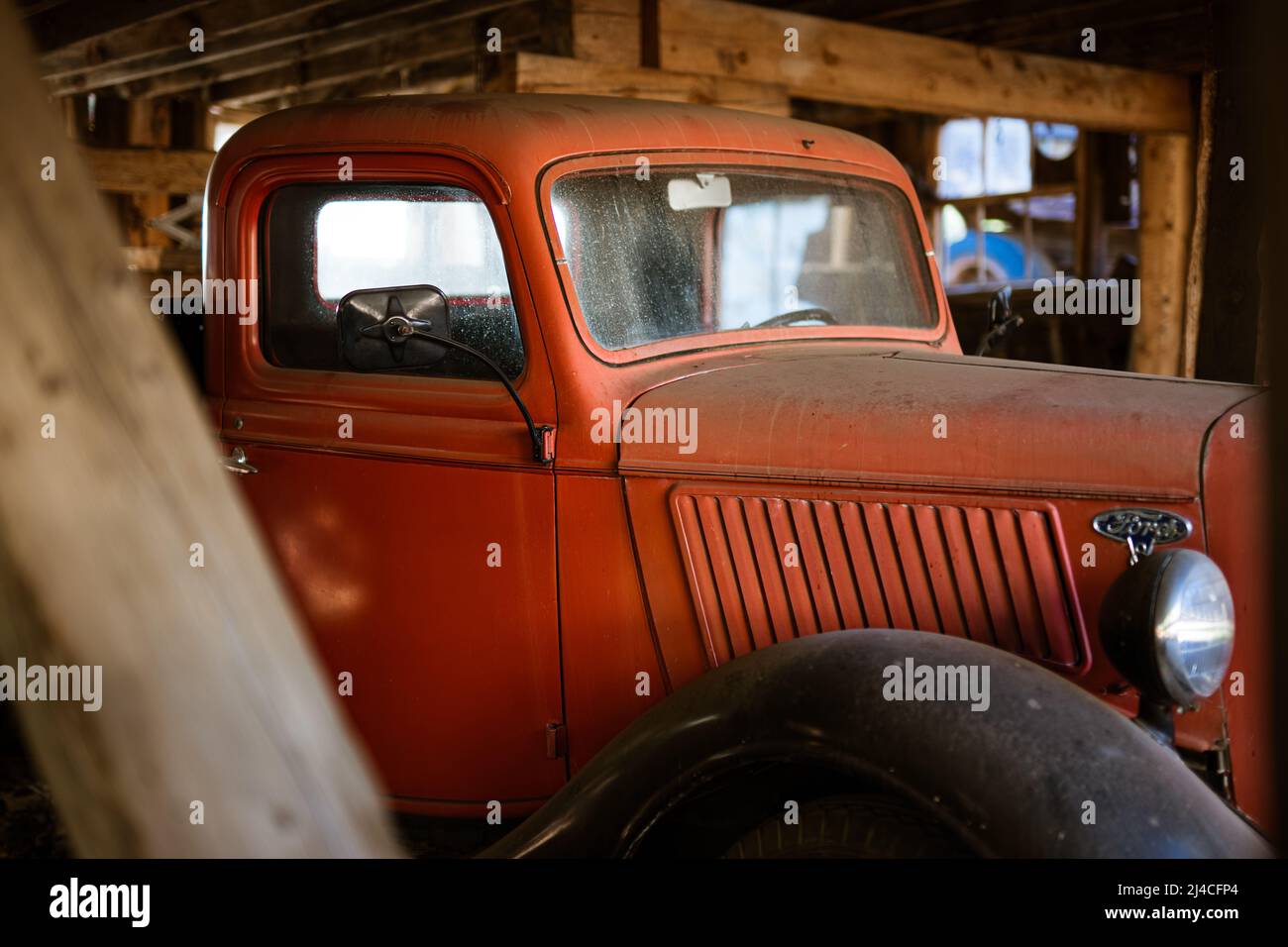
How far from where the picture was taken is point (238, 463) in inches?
112

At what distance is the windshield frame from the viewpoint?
252cm

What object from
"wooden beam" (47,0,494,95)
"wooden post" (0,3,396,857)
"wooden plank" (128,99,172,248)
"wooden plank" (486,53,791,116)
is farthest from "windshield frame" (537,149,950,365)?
"wooden plank" (128,99,172,248)

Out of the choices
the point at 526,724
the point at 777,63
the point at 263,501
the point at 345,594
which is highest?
the point at 777,63

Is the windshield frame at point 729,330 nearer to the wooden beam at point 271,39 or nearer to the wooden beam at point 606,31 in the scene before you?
the wooden beam at point 606,31

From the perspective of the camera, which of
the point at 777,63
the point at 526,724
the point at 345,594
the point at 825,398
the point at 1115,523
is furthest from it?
the point at 777,63

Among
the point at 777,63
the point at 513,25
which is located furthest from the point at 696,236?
the point at 513,25

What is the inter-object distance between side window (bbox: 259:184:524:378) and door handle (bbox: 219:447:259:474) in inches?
8.8

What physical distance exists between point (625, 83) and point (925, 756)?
153 inches

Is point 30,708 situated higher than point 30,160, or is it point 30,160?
point 30,160

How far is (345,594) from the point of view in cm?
272

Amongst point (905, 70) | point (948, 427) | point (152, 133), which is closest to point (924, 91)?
point (905, 70)

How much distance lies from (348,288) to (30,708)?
1.70 m

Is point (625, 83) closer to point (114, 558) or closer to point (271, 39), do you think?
point (271, 39)
